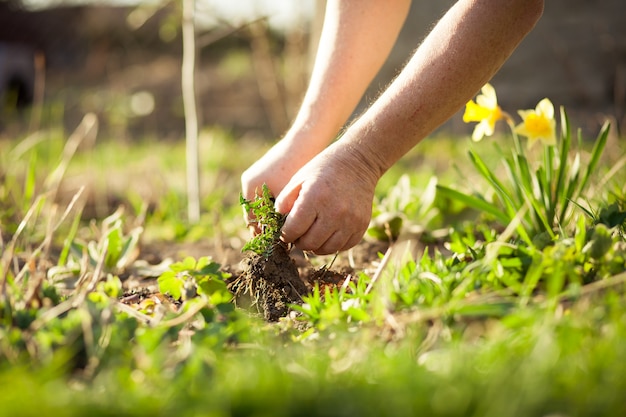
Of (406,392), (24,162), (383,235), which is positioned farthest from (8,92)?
(406,392)

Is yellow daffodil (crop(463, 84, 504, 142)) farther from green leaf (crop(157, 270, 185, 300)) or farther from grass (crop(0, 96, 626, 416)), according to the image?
green leaf (crop(157, 270, 185, 300))

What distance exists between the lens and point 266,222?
154cm

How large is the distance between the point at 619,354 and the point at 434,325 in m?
0.32

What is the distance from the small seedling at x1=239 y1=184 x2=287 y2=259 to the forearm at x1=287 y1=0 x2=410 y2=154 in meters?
0.27

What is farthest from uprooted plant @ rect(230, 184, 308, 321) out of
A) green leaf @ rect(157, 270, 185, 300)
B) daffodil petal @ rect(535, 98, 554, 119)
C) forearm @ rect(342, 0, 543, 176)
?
daffodil petal @ rect(535, 98, 554, 119)

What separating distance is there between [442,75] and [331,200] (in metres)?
0.37

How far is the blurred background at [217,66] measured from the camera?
4.83 metres

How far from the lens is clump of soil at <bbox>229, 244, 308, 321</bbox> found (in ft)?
4.99

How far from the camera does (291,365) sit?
1031mm

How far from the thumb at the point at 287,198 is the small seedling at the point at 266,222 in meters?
0.02

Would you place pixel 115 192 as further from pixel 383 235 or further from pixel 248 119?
pixel 248 119

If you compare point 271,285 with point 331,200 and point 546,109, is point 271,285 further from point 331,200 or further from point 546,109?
point 546,109

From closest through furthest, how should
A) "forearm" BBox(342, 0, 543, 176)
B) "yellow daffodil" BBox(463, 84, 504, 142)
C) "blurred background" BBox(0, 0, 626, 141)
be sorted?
"forearm" BBox(342, 0, 543, 176)
"yellow daffodil" BBox(463, 84, 504, 142)
"blurred background" BBox(0, 0, 626, 141)

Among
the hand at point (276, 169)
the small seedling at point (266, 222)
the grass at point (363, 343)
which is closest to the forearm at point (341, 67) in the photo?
the hand at point (276, 169)
